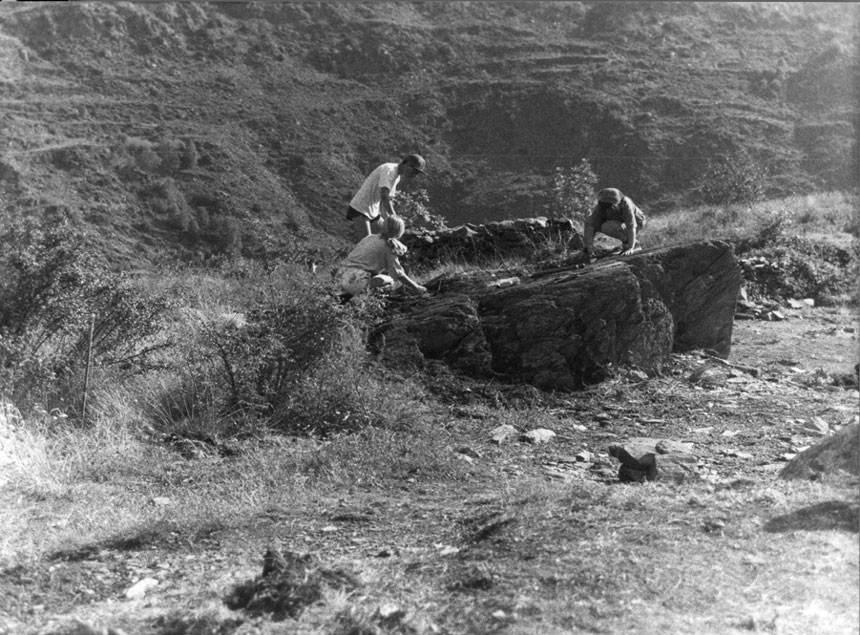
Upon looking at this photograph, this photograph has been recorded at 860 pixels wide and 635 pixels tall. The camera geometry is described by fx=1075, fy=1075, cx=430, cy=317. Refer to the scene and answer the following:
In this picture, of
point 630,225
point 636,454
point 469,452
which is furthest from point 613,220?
point 636,454

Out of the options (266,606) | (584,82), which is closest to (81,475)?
(266,606)

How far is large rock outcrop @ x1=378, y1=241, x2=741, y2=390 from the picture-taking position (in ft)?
24.2

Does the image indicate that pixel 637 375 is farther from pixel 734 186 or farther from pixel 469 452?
pixel 734 186

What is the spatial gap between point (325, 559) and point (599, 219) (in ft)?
18.5

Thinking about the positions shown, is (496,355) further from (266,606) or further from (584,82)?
(584,82)

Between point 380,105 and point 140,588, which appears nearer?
point 140,588

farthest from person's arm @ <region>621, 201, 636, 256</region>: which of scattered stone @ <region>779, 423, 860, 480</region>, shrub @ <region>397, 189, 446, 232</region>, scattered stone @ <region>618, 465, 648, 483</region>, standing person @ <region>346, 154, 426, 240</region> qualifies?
shrub @ <region>397, 189, 446, 232</region>

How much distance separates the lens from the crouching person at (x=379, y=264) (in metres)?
8.09

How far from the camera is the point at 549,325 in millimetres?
7480

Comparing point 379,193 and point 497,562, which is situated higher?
point 379,193

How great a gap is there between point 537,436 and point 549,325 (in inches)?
59.5

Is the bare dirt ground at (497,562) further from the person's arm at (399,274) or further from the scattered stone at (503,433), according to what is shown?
the person's arm at (399,274)

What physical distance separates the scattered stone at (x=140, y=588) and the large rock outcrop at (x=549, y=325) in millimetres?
3474

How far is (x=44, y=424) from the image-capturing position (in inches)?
232
